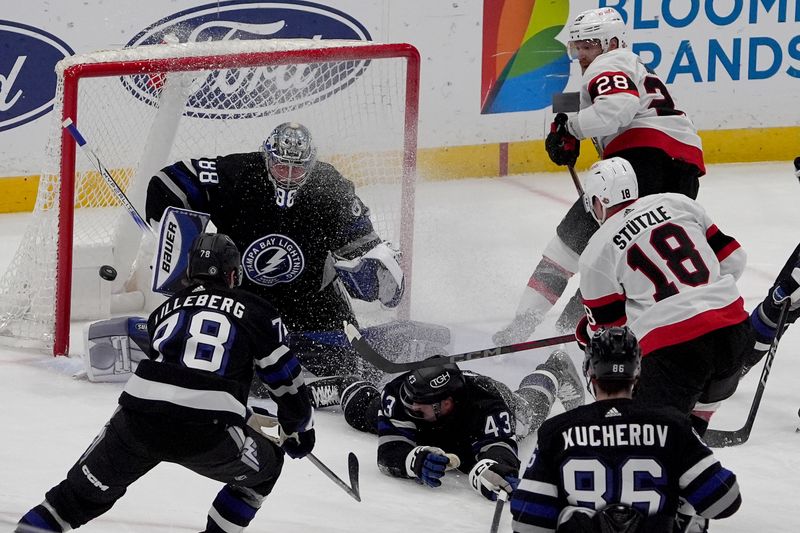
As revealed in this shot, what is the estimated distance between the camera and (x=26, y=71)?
20.6 ft

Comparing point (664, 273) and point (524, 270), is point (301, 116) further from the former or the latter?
point (664, 273)

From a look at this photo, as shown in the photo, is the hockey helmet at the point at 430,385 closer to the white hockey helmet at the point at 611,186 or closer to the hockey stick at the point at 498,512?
the hockey stick at the point at 498,512

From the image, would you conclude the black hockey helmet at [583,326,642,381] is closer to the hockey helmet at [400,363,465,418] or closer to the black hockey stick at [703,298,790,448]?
the hockey helmet at [400,363,465,418]

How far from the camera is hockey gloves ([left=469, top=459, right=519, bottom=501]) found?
140 inches

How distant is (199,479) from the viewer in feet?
12.3

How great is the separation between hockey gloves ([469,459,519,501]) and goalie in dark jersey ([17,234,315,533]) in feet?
2.04

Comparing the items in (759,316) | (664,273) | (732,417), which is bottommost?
(732,417)

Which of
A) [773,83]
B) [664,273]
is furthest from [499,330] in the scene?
[773,83]

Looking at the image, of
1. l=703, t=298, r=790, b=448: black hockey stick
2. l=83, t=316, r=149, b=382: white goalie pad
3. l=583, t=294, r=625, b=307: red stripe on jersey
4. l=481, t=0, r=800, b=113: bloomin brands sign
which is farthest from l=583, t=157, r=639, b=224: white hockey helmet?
l=481, t=0, r=800, b=113: bloomin brands sign

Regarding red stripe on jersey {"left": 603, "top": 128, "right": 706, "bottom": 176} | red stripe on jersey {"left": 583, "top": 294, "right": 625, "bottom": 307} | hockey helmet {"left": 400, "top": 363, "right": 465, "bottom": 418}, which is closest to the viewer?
red stripe on jersey {"left": 583, "top": 294, "right": 625, "bottom": 307}

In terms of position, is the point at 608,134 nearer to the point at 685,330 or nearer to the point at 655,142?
the point at 655,142

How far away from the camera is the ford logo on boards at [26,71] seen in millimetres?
6219

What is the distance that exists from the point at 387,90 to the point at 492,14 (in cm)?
182

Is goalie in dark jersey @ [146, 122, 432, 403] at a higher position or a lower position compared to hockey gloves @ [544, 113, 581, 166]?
lower
